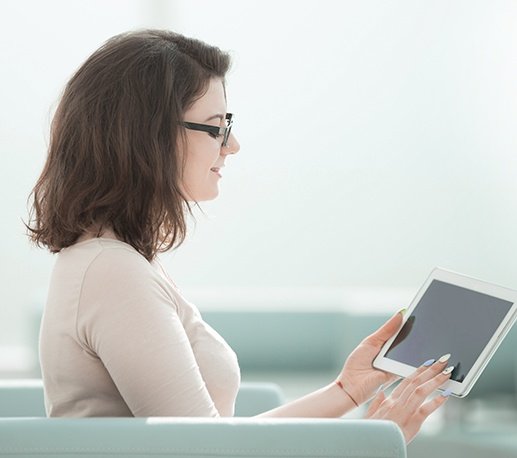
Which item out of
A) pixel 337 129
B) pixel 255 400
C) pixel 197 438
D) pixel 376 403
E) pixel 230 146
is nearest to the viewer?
pixel 197 438

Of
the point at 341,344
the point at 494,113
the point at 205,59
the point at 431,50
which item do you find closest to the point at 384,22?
the point at 431,50

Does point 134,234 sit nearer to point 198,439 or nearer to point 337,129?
point 198,439

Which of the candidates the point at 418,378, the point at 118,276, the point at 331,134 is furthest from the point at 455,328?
the point at 331,134

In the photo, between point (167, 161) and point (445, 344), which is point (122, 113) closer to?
point (167, 161)

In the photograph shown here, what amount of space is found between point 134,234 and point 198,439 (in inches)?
16.3

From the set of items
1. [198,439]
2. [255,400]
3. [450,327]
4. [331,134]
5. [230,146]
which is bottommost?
[255,400]

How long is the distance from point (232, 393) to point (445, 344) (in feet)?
1.41

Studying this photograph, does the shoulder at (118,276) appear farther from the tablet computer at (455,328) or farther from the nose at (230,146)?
the tablet computer at (455,328)

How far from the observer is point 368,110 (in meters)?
4.94

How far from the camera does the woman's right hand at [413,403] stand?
72.7 inches

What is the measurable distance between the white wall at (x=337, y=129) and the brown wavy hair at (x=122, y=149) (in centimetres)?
298

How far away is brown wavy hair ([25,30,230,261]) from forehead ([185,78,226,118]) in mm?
19

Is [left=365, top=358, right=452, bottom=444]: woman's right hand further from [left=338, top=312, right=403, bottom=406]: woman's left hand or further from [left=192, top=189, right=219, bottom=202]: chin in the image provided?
[left=192, top=189, right=219, bottom=202]: chin

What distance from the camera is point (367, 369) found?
83.2 inches
